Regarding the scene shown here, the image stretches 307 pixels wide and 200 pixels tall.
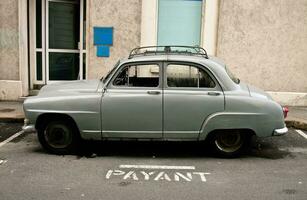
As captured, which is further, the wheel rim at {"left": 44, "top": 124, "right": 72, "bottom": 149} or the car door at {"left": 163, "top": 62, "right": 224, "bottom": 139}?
the wheel rim at {"left": 44, "top": 124, "right": 72, "bottom": 149}

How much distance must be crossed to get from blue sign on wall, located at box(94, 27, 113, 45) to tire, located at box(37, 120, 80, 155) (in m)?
4.17

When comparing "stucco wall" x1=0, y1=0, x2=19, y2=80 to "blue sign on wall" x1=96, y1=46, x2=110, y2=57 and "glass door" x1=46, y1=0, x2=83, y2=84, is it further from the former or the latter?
"blue sign on wall" x1=96, y1=46, x2=110, y2=57

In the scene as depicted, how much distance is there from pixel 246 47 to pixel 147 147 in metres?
4.66

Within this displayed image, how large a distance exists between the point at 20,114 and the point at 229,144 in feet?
15.5

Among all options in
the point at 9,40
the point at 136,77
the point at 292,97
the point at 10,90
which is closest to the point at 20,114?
the point at 10,90

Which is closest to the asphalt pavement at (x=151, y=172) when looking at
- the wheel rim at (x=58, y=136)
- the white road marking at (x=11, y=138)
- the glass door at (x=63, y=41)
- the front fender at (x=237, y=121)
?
the white road marking at (x=11, y=138)

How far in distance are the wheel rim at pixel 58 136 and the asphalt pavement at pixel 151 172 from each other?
0.22 m

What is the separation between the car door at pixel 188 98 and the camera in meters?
6.51

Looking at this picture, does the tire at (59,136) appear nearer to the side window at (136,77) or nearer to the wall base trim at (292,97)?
the side window at (136,77)

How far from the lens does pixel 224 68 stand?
6.84 metres

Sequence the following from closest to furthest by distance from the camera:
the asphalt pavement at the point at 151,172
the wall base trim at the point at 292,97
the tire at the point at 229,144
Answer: the asphalt pavement at the point at 151,172
the tire at the point at 229,144
the wall base trim at the point at 292,97

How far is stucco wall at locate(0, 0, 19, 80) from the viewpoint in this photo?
10.4 meters

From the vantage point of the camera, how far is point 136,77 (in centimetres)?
687

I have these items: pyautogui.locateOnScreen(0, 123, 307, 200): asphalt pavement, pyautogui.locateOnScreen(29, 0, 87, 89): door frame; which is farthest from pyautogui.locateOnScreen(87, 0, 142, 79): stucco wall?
pyautogui.locateOnScreen(0, 123, 307, 200): asphalt pavement
